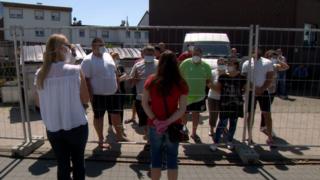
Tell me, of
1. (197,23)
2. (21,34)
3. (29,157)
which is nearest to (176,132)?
(29,157)

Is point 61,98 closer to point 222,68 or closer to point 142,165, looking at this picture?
point 142,165

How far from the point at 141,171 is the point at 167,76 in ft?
6.54

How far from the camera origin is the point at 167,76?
4.17m

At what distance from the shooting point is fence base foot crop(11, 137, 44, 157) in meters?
6.22

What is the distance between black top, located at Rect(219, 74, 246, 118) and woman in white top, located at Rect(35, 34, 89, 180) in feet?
9.94

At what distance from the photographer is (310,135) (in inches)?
312

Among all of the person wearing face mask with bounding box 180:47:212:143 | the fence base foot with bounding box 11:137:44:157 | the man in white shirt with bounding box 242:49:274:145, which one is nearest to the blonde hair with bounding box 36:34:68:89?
the fence base foot with bounding box 11:137:44:157

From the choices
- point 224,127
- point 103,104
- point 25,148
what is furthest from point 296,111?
point 25,148

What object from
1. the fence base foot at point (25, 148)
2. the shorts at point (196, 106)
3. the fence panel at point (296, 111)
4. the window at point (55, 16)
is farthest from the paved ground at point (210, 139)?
the window at point (55, 16)

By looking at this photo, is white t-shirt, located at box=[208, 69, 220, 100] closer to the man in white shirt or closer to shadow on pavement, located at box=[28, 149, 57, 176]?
the man in white shirt

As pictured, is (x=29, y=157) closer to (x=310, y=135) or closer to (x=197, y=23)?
(x=310, y=135)

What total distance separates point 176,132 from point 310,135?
4614 millimetres

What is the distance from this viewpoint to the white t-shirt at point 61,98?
12.6 ft

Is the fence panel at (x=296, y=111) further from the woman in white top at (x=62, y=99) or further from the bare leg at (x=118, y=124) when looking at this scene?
the woman in white top at (x=62, y=99)
